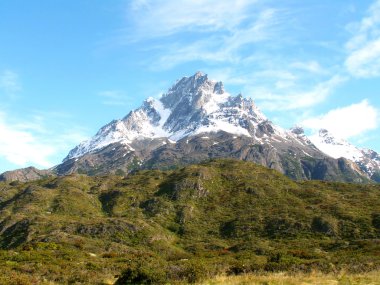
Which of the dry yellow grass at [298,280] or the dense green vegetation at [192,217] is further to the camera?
the dense green vegetation at [192,217]

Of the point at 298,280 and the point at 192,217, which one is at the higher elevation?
the point at 192,217

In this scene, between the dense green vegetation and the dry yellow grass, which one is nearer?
the dry yellow grass

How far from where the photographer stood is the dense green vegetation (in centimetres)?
6881

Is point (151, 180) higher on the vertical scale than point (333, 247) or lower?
higher

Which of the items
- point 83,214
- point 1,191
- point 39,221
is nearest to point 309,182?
point 83,214

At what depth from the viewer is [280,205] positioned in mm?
107250

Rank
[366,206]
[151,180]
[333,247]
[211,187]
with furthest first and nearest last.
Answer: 1. [151,180]
2. [211,187]
3. [366,206]
4. [333,247]

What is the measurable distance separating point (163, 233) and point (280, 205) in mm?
32902

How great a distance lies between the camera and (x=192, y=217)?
106 m

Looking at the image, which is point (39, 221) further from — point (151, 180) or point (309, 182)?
point (309, 182)

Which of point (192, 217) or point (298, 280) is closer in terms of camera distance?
point (298, 280)

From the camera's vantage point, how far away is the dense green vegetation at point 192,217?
6881 cm

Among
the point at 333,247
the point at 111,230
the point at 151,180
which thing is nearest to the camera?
the point at 333,247

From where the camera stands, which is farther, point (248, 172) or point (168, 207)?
point (248, 172)
